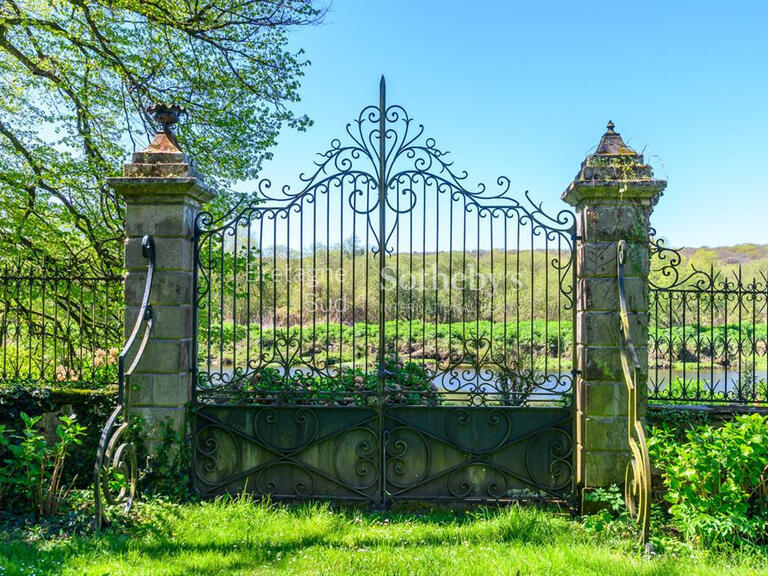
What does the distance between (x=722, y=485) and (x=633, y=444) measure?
65cm

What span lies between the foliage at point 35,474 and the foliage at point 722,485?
459 cm

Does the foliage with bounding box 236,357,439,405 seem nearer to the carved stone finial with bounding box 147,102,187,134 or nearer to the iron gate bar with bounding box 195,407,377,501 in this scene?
the iron gate bar with bounding box 195,407,377,501

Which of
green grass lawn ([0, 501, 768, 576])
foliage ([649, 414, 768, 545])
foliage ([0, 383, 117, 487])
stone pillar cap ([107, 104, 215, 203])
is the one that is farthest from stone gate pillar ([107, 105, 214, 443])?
foliage ([649, 414, 768, 545])

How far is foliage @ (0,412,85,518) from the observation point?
4.31 m

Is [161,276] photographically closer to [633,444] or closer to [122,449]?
[122,449]

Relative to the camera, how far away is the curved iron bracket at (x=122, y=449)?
12.8 ft

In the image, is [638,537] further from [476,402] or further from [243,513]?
[243,513]

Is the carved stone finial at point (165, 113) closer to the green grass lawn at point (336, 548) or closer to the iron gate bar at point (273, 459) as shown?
the iron gate bar at point (273, 459)

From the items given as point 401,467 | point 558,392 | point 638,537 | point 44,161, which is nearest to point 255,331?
point 44,161

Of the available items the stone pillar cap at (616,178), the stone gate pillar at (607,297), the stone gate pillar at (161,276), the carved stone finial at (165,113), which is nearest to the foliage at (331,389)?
the stone gate pillar at (161,276)

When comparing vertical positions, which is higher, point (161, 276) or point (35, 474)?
point (161, 276)

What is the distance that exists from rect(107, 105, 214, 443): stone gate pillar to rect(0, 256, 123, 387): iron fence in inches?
23.0

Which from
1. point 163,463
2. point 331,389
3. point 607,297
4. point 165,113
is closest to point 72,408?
point 163,463

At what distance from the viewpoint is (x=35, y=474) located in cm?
432
